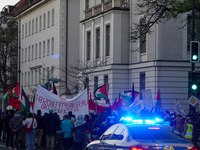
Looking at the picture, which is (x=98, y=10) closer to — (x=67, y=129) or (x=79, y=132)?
(x=67, y=129)

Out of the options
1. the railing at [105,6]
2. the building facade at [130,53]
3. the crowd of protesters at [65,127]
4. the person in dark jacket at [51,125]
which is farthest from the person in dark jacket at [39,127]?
the railing at [105,6]

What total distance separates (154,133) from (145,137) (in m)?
0.27

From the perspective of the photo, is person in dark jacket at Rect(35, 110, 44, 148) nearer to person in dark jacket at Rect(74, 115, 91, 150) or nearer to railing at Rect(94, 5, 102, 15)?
person in dark jacket at Rect(74, 115, 91, 150)

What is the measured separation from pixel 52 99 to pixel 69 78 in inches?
1285

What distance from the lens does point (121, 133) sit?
11586 millimetres

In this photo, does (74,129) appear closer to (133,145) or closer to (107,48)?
(133,145)

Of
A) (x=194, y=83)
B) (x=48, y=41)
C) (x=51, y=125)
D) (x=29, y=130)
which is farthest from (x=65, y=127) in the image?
(x=48, y=41)

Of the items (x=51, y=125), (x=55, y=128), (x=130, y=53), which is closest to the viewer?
(x=51, y=125)

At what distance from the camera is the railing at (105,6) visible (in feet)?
129

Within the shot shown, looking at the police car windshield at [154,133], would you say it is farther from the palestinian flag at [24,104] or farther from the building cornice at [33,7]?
the building cornice at [33,7]

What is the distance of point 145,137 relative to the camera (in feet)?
35.7

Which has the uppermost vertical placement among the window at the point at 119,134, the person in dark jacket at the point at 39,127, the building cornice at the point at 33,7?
the building cornice at the point at 33,7

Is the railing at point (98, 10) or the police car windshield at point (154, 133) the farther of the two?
the railing at point (98, 10)

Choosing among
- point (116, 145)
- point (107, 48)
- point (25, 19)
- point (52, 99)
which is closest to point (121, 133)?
point (116, 145)
